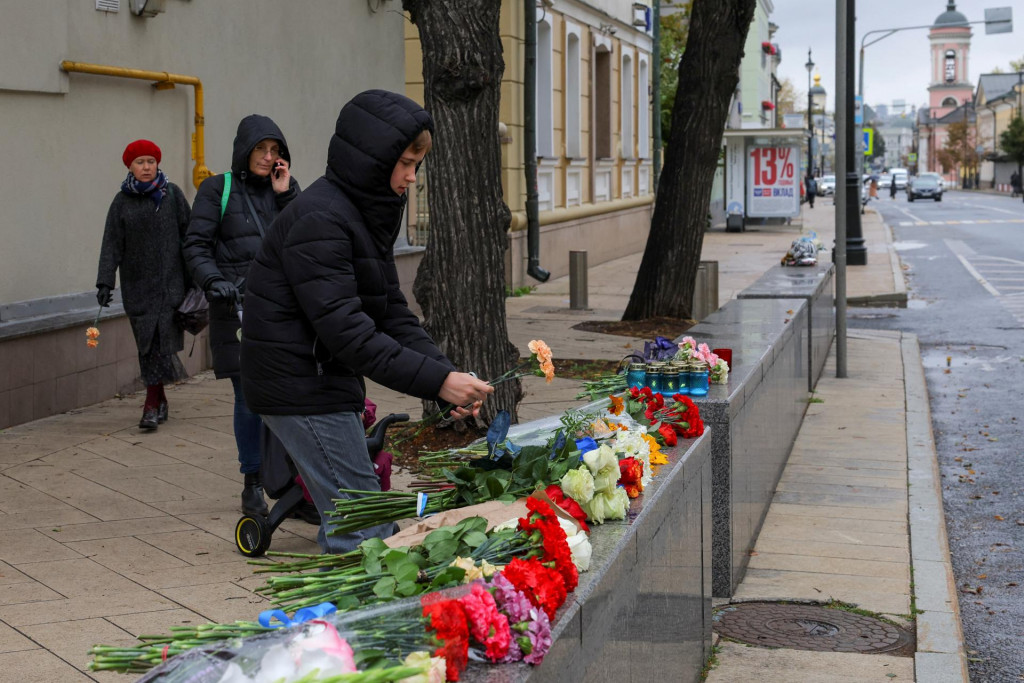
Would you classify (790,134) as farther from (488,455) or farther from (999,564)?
(488,455)

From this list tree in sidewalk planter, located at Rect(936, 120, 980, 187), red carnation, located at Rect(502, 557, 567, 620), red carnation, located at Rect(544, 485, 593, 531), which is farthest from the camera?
tree in sidewalk planter, located at Rect(936, 120, 980, 187)

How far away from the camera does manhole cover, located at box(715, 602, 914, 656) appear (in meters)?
5.04

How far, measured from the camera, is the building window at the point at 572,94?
24188mm

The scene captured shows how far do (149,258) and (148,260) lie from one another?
1cm

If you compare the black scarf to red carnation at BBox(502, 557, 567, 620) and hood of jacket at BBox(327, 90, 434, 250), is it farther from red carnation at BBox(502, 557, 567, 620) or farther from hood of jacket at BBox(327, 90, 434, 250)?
red carnation at BBox(502, 557, 567, 620)

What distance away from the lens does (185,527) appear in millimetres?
6195

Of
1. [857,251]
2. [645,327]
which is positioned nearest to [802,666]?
[645,327]

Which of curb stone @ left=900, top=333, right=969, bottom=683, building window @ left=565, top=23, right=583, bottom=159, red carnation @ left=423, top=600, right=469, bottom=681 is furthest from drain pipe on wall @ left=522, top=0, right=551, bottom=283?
red carnation @ left=423, top=600, right=469, bottom=681

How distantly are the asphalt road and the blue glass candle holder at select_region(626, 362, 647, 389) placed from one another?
1676mm

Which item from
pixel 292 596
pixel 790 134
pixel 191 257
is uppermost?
pixel 790 134

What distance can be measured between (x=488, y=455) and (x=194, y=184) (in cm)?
825

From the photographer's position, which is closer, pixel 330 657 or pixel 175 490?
pixel 330 657

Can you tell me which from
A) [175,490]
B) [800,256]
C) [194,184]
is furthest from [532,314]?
[175,490]

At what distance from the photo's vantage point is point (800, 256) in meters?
13.9
